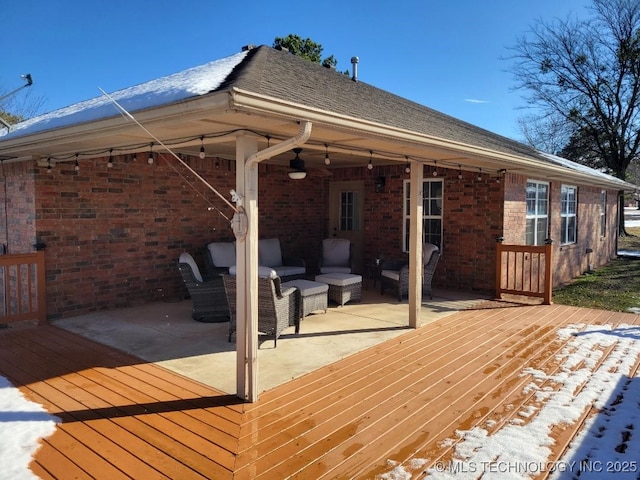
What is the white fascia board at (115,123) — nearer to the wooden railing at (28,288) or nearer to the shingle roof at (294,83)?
the shingle roof at (294,83)

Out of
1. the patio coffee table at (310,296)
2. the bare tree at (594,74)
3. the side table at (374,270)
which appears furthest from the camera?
the bare tree at (594,74)

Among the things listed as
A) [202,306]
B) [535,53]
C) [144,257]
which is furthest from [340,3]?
[535,53]

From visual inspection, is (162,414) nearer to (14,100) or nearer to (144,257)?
(144,257)

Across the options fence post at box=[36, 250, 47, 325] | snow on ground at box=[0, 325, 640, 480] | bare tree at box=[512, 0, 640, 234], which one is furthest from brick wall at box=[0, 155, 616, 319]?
bare tree at box=[512, 0, 640, 234]

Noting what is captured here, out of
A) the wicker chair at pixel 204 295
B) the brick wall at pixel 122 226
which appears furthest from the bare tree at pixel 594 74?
the wicker chair at pixel 204 295

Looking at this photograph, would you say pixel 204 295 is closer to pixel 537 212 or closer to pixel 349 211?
pixel 349 211

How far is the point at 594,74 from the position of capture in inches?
845

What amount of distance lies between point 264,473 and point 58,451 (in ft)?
4.51

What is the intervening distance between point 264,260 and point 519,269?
4868mm

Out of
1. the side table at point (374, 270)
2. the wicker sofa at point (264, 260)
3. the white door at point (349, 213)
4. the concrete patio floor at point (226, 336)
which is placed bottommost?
the concrete patio floor at point (226, 336)

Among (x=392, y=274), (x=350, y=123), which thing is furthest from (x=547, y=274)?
(x=350, y=123)

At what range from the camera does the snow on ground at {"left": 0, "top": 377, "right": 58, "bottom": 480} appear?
2672mm

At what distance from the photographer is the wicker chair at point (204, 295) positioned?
19.6ft

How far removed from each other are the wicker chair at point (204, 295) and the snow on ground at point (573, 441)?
3818 mm
